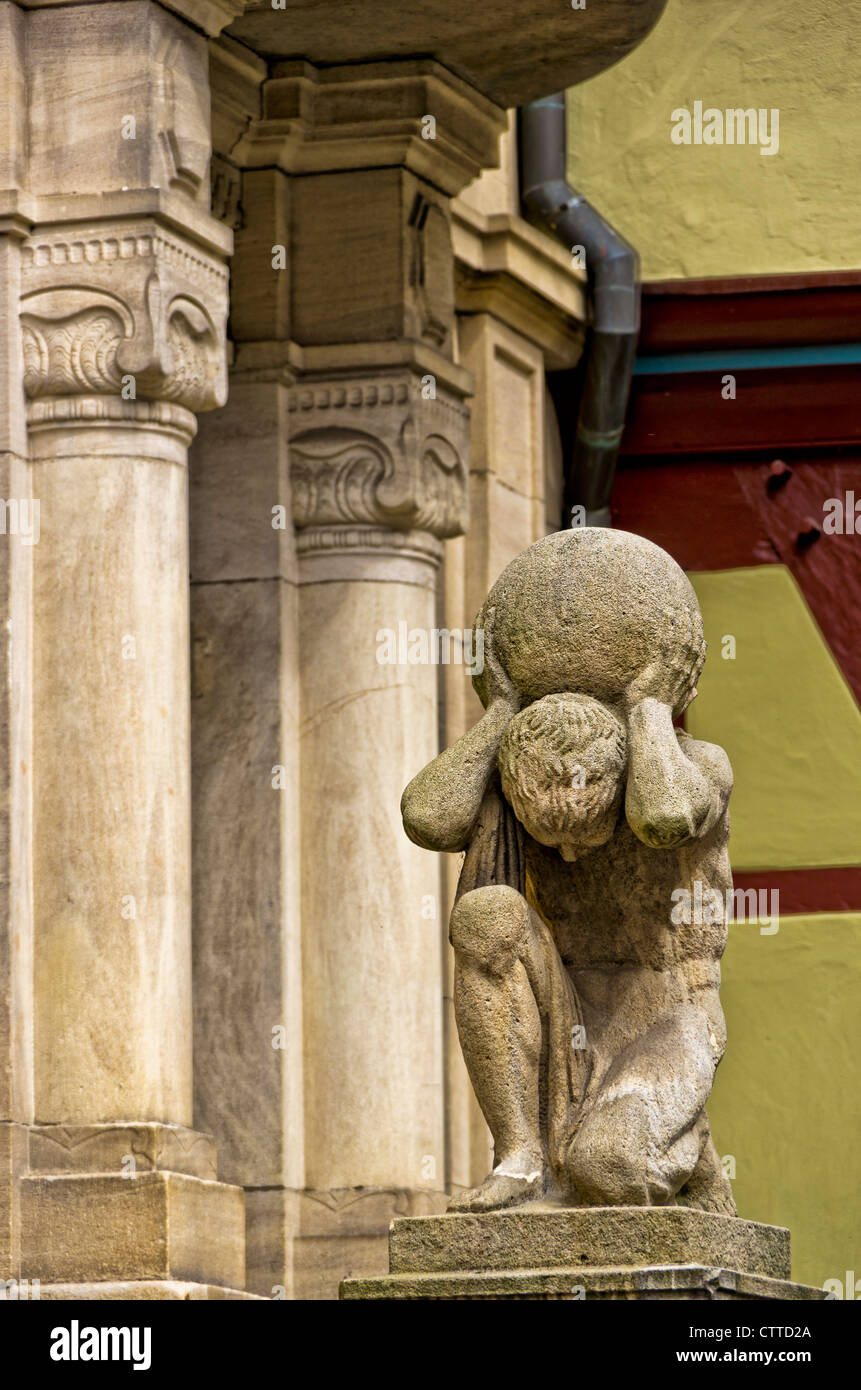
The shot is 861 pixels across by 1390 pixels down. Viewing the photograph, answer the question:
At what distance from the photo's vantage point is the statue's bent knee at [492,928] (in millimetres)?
9141

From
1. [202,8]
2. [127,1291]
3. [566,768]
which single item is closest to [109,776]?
[127,1291]

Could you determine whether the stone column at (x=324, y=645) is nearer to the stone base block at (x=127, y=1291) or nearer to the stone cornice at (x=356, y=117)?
the stone cornice at (x=356, y=117)

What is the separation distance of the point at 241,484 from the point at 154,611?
7.39 ft

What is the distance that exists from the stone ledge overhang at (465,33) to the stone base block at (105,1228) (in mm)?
4170

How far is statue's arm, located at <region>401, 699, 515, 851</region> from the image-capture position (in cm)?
929

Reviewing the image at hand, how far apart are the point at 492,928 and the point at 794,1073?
19.2 ft

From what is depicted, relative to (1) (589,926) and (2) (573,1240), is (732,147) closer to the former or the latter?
(1) (589,926)

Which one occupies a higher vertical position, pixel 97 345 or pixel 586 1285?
pixel 97 345

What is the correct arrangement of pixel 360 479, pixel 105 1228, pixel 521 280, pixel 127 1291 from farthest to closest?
pixel 521 280
pixel 360 479
pixel 105 1228
pixel 127 1291

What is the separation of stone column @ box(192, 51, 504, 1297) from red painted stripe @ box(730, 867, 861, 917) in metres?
2.29

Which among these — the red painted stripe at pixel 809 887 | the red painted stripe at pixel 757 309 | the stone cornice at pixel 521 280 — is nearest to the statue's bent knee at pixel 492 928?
the stone cornice at pixel 521 280

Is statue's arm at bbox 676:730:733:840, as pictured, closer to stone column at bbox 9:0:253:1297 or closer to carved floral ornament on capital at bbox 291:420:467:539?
stone column at bbox 9:0:253:1297

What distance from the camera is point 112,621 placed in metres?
10.6
